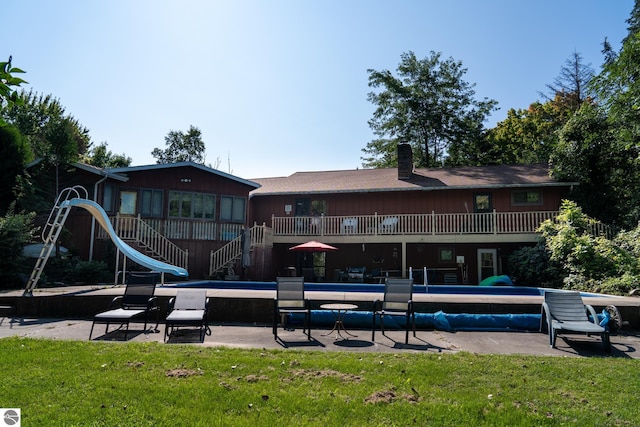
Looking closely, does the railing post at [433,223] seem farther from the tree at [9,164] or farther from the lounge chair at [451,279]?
the tree at [9,164]

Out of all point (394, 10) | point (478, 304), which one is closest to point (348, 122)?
point (394, 10)

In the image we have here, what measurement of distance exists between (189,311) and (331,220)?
13037mm

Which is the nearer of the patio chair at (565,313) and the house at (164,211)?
the patio chair at (565,313)

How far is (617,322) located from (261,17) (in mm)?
10005

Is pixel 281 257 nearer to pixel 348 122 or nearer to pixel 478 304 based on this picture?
pixel 348 122

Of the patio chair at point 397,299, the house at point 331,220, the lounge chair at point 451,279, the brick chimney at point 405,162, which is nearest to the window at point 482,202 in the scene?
the house at point 331,220

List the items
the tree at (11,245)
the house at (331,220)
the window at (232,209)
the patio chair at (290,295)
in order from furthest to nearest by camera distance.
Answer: the window at (232,209) < the house at (331,220) < the tree at (11,245) < the patio chair at (290,295)

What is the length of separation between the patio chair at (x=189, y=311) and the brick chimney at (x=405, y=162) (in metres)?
16.0

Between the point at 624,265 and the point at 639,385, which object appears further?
the point at 624,265

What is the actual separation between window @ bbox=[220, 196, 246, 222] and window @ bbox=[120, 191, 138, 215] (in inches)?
151

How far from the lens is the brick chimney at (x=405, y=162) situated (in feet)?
73.9

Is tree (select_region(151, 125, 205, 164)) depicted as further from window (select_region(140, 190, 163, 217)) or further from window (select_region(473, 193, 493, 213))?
window (select_region(473, 193, 493, 213))

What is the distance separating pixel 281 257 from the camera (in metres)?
22.7

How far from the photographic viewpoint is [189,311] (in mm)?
8141
